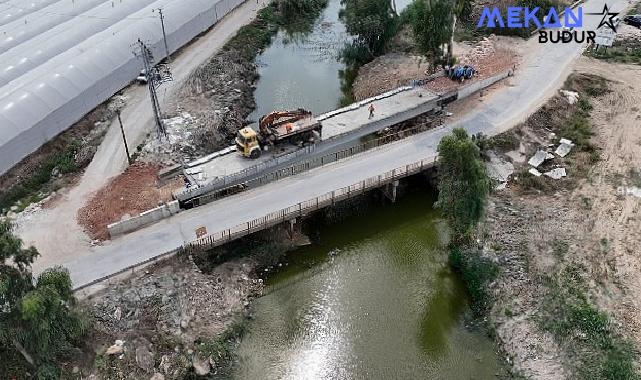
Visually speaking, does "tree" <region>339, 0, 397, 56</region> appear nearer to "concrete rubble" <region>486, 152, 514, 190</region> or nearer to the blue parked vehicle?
the blue parked vehicle

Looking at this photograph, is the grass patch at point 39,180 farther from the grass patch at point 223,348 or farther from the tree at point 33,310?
the grass patch at point 223,348

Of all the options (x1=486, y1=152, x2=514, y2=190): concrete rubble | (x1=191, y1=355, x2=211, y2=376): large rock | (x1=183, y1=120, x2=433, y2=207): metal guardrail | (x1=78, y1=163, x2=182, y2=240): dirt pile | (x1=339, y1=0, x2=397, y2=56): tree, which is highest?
(x1=339, y1=0, x2=397, y2=56): tree

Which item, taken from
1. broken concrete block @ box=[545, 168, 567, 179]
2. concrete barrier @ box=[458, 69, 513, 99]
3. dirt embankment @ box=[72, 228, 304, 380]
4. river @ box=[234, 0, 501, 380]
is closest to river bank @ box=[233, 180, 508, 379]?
river @ box=[234, 0, 501, 380]

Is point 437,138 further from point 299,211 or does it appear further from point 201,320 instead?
→ point 201,320

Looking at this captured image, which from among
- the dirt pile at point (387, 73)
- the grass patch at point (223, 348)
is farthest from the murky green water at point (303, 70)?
the grass patch at point (223, 348)

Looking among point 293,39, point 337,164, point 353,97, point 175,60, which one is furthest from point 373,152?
point 293,39

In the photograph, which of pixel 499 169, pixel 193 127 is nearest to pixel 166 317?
pixel 193 127

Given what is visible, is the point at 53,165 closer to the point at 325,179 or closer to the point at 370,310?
the point at 325,179
